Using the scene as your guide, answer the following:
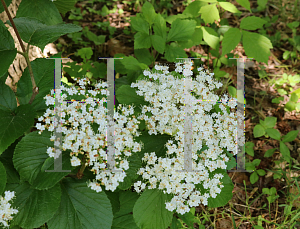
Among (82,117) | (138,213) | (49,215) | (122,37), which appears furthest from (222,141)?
(122,37)

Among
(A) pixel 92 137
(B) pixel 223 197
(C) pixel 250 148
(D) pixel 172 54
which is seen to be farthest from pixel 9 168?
(C) pixel 250 148

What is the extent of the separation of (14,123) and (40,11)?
0.77 m

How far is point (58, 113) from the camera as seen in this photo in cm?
133

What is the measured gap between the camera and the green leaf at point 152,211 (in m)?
1.44

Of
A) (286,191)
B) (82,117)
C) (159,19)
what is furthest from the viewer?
(286,191)

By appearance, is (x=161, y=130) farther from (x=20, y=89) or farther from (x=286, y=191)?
(x=286, y=191)

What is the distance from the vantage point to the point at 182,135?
4.69ft

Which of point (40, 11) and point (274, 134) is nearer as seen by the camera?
point (40, 11)

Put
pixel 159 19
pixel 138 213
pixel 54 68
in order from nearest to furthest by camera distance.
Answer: pixel 138 213, pixel 54 68, pixel 159 19

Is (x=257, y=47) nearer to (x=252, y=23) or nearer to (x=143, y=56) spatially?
(x=252, y=23)

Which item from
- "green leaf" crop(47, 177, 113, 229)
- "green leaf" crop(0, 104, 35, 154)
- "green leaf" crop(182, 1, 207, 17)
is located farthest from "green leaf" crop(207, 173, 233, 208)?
"green leaf" crop(182, 1, 207, 17)

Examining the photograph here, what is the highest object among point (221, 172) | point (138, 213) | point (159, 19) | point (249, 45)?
point (159, 19)

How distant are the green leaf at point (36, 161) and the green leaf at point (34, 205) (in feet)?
0.41

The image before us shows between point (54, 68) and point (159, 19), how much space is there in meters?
0.92
